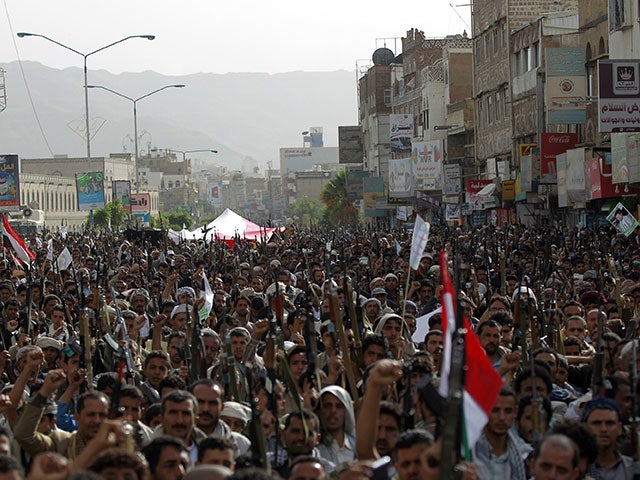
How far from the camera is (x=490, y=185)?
165 ft

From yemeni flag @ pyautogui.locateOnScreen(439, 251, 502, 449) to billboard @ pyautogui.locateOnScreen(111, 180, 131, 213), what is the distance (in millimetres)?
74634

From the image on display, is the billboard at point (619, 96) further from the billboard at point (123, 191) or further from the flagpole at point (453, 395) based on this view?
the billboard at point (123, 191)

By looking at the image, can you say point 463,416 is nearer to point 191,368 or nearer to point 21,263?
point 191,368

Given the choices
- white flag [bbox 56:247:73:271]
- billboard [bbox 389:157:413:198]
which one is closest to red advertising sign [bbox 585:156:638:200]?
white flag [bbox 56:247:73:271]

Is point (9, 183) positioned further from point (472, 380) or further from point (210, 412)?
point (472, 380)

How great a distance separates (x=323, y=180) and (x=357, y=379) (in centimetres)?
18819

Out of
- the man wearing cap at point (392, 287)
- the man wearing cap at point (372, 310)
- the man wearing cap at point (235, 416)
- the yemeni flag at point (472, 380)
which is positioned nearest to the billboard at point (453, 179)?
the man wearing cap at point (392, 287)

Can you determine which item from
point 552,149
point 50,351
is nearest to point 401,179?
point 552,149

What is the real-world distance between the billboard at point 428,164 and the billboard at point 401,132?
7.62 meters

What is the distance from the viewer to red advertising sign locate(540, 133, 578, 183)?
42.2m

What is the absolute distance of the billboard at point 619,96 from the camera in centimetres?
2808

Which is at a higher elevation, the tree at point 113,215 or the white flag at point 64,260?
the white flag at point 64,260

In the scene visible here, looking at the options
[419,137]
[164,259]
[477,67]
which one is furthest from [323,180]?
[164,259]

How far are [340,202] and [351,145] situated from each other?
487 inches
